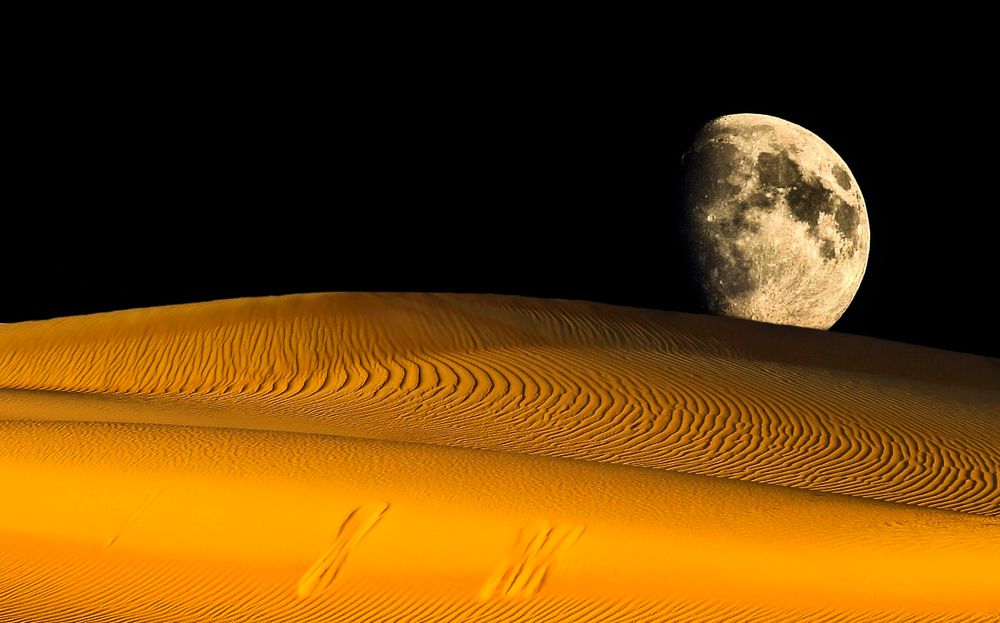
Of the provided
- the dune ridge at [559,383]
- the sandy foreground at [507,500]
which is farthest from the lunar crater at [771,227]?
the sandy foreground at [507,500]

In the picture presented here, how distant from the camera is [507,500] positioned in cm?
789

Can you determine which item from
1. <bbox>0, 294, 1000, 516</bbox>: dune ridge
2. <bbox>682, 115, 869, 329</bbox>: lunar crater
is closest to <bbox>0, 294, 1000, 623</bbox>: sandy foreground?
<bbox>0, 294, 1000, 516</bbox>: dune ridge

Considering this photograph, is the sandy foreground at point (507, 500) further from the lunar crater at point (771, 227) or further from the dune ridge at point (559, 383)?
the lunar crater at point (771, 227)

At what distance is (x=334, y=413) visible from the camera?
13.6 metres

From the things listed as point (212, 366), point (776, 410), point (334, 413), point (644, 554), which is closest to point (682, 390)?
point (776, 410)

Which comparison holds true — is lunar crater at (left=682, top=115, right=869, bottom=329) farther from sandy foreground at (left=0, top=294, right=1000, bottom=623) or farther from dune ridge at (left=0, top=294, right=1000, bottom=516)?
sandy foreground at (left=0, top=294, right=1000, bottom=623)

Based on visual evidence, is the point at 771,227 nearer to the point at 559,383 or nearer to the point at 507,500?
the point at 559,383

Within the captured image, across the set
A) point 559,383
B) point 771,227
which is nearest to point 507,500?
point 559,383

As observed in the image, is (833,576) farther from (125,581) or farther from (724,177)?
(724,177)

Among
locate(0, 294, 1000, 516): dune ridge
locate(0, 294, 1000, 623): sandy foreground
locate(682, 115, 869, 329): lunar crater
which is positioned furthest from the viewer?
locate(682, 115, 869, 329): lunar crater

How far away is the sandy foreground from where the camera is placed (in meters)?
6.53

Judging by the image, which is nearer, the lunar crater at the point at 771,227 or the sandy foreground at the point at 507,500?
the sandy foreground at the point at 507,500

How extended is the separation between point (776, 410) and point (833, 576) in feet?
24.4

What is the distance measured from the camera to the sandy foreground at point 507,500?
Result: 6527 mm
